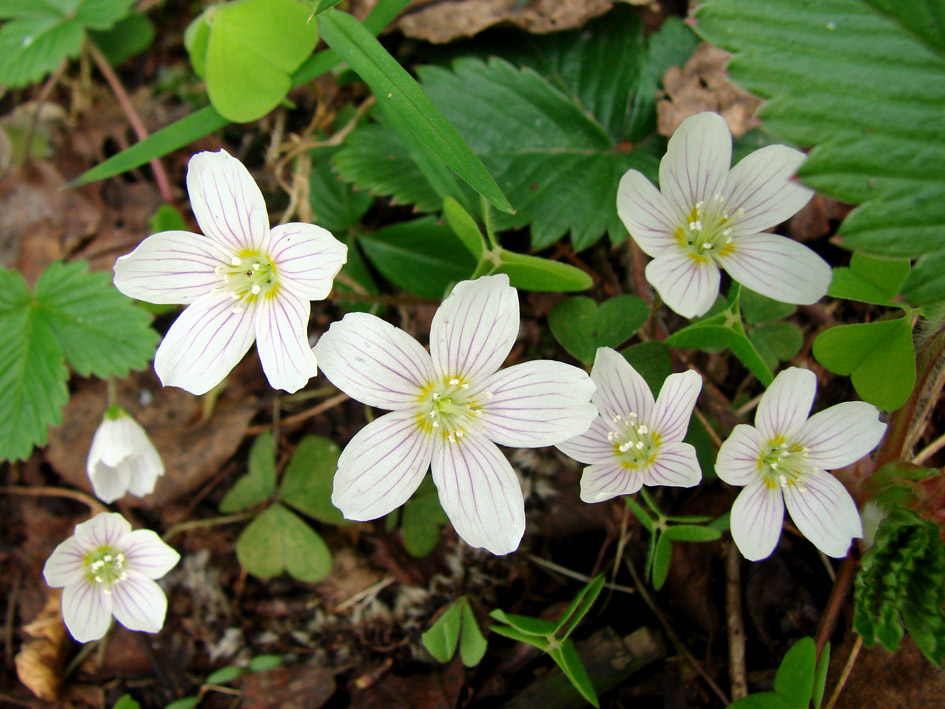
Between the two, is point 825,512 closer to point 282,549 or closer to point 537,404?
→ point 537,404

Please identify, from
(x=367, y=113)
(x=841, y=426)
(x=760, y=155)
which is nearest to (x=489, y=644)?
(x=841, y=426)

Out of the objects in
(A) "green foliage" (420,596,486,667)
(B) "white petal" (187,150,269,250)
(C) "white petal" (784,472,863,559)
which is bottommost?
(A) "green foliage" (420,596,486,667)

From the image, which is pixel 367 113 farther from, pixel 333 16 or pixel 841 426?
pixel 841 426

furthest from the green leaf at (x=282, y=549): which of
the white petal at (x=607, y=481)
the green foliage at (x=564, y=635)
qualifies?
the white petal at (x=607, y=481)

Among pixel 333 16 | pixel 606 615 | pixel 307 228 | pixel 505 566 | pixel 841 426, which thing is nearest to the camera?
pixel 307 228

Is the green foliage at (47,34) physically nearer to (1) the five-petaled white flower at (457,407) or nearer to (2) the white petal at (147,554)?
(2) the white petal at (147,554)

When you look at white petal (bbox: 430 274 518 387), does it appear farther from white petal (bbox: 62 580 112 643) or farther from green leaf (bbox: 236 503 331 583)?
white petal (bbox: 62 580 112 643)

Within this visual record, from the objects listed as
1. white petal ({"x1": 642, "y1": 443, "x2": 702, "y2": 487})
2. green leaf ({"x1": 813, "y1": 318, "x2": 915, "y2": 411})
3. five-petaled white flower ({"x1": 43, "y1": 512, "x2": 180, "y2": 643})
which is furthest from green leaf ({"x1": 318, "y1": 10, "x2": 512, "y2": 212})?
five-petaled white flower ({"x1": 43, "y1": 512, "x2": 180, "y2": 643})

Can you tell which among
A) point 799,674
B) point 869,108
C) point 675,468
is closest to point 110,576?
point 675,468
